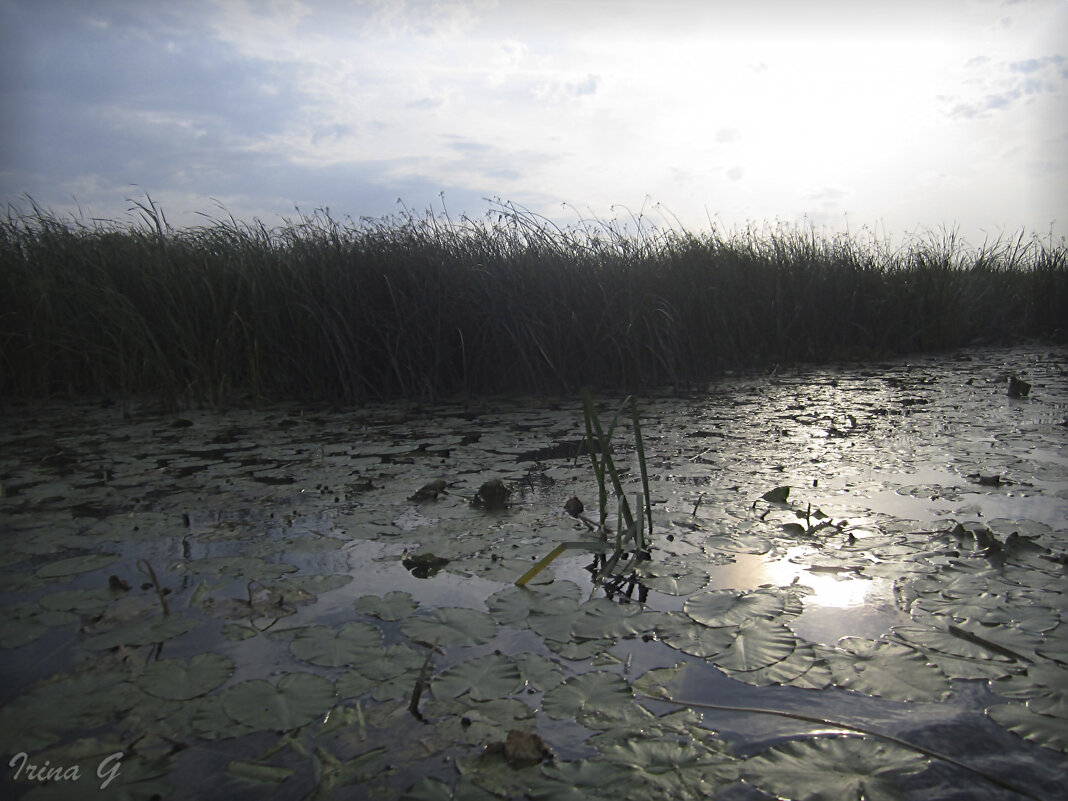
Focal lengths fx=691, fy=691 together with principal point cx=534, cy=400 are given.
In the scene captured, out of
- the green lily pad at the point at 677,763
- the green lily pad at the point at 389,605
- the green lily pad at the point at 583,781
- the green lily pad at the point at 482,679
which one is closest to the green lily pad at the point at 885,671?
the green lily pad at the point at 677,763

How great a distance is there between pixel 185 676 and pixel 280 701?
20 centimetres

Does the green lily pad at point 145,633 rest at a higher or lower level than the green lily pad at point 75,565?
lower

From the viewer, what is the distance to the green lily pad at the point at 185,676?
1083 mm

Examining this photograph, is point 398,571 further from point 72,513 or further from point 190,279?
point 190,279

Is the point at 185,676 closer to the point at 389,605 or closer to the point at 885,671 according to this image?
the point at 389,605

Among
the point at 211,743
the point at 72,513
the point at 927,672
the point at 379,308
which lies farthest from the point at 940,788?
the point at 379,308

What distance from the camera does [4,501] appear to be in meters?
2.19

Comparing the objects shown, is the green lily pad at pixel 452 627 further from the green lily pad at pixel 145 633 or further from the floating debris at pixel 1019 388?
the floating debris at pixel 1019 388

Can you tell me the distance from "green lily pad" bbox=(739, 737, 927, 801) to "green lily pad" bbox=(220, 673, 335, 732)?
0.62 m

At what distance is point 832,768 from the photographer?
2.87 feet

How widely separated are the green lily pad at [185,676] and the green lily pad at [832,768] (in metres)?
0.82

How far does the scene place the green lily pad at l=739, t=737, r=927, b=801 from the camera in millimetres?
836
